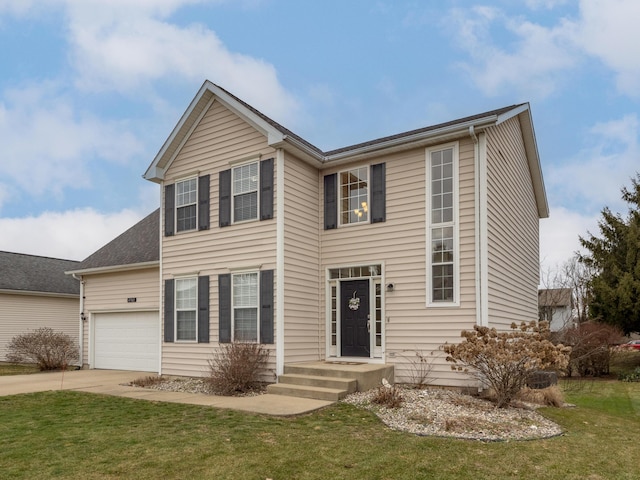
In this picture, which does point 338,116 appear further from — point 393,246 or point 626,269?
point 626,269

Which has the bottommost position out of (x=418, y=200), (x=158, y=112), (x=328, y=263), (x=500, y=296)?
(x=500, y=296)

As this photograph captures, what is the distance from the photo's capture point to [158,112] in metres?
17.6

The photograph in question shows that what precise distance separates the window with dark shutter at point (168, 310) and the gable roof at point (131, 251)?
1519mm

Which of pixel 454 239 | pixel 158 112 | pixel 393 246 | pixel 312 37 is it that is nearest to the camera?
pixel 454 239

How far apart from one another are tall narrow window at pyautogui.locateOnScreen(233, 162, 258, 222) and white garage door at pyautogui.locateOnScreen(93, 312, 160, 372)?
505 cm

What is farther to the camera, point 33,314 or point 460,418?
point 33,314

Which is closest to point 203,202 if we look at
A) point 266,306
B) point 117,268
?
point 266,306

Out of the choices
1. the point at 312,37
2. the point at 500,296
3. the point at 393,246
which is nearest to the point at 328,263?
the point at 393,246

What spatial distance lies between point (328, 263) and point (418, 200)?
107 inches

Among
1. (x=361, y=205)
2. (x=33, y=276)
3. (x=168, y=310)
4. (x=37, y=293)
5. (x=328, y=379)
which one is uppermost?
(x=361, y=205)

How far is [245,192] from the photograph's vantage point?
11414 millimetres

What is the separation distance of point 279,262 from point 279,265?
0.07m

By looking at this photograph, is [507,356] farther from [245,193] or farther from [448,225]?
[245,193]

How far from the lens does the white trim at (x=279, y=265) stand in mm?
10281
